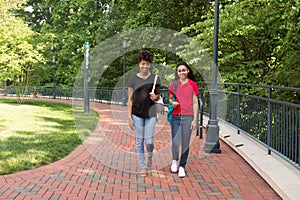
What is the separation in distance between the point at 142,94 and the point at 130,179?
1213mm

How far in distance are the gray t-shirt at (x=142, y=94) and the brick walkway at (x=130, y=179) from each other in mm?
961

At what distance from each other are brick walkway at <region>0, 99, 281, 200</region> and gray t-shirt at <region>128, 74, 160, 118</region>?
37.8 inches

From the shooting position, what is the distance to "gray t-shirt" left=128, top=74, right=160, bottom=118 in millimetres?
4914

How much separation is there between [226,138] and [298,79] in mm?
1936

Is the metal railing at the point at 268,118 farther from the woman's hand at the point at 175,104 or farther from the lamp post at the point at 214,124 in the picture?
the woman's hand at the point at 175,104

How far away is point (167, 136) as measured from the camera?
8703mm

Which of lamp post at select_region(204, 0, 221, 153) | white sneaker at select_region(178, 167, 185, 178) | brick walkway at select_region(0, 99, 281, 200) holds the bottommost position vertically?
brick walkway at select_region(0, 99, 281, 200)

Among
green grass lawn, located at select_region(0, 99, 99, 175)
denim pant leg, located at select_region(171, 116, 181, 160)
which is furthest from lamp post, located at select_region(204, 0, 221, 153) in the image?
green grass lawn, located at select_region(0, 99, 99, 175)

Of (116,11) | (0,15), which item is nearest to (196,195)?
(0,15)

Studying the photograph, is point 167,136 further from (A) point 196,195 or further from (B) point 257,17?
(B) point 257,17

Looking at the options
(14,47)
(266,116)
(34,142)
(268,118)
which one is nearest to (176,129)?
(268,118)

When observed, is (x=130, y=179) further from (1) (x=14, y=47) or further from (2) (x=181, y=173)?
(1) (x=14, y=47)

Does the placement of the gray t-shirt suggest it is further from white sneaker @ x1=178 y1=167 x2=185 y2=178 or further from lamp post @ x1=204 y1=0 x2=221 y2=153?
lamp post @ x1=204 y1=0 x2=221 y2=153

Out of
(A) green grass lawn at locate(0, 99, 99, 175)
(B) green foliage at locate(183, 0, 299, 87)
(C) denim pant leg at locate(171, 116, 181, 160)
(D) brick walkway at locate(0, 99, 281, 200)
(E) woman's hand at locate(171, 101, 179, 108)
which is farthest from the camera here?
(B) green foliage at locate(183, 0, 299, 87)
